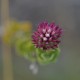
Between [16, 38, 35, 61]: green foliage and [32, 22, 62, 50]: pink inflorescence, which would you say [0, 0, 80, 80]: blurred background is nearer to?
[16, 38, 35, 61]: green foliage

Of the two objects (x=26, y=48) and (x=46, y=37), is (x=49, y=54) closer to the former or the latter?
(x=46, y=37)

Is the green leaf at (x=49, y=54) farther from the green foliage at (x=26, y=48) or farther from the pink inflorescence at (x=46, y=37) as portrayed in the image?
the green foliage at (x=26, y=48)

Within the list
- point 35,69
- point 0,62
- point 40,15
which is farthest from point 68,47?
point 35,69

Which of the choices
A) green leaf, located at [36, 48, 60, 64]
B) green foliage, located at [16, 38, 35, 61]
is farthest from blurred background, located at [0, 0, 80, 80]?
green leaf, located at [36, 48, 60, 64]

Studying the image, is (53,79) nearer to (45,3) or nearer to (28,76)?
(28,76)

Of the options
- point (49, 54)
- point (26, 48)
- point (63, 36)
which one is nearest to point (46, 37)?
point (49, 54)

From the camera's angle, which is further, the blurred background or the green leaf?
the blurred background
